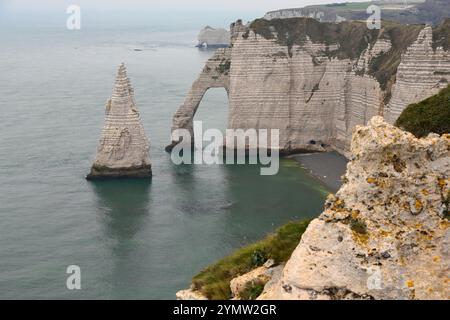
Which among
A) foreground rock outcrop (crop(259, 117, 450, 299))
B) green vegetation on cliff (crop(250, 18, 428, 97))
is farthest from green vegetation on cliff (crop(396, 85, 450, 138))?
green vegetation on cliff (crop(250, 18, 428, 97))

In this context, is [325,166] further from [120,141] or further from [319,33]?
[120,141]

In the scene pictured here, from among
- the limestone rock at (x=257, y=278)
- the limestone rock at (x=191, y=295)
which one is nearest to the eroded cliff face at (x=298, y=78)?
the limestone rock at (x=257, y=278)

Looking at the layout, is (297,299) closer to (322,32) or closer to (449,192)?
(449,192)

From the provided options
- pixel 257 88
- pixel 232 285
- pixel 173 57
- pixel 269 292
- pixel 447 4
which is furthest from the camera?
pixel 447 4

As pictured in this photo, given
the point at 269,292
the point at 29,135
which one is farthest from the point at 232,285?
the point at 29,135

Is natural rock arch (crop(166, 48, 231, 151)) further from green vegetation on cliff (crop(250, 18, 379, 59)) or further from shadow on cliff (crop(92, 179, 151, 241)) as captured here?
shadow on cliff (crop(92, 179, 151, 241))
